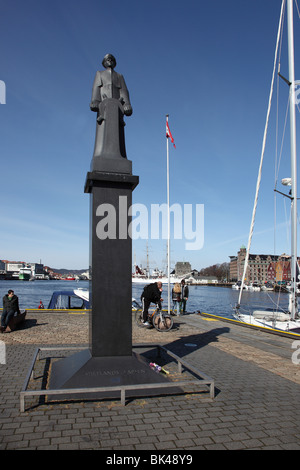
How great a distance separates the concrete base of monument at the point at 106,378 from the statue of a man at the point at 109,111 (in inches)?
139

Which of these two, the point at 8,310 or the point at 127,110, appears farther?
the point at 8,310

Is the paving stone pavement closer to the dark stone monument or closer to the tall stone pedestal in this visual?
the dark stone monument

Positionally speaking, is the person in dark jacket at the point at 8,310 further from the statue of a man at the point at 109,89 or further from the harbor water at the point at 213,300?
the statue of a man at the point at 109,89

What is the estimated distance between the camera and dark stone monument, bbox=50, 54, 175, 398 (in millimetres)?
6207

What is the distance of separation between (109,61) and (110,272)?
435 cm

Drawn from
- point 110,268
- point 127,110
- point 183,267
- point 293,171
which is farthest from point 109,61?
point 183,267

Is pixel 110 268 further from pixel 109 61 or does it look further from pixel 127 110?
pixel 109 61

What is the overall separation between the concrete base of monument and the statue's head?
5738 millimetres

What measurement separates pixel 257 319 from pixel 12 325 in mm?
14095

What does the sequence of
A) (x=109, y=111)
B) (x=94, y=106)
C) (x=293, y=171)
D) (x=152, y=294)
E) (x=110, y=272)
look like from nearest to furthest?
(x=110, y=272) < (x=109, y=111) < (x=94, y=106) < (x=152, y=294) < (x=293, y=171)

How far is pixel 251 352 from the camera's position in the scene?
9.60 metres

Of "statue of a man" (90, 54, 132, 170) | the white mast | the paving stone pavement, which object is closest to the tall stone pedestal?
"statue of a man" (90, 54, 132, 170)

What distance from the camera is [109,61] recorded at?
7.37 metres
